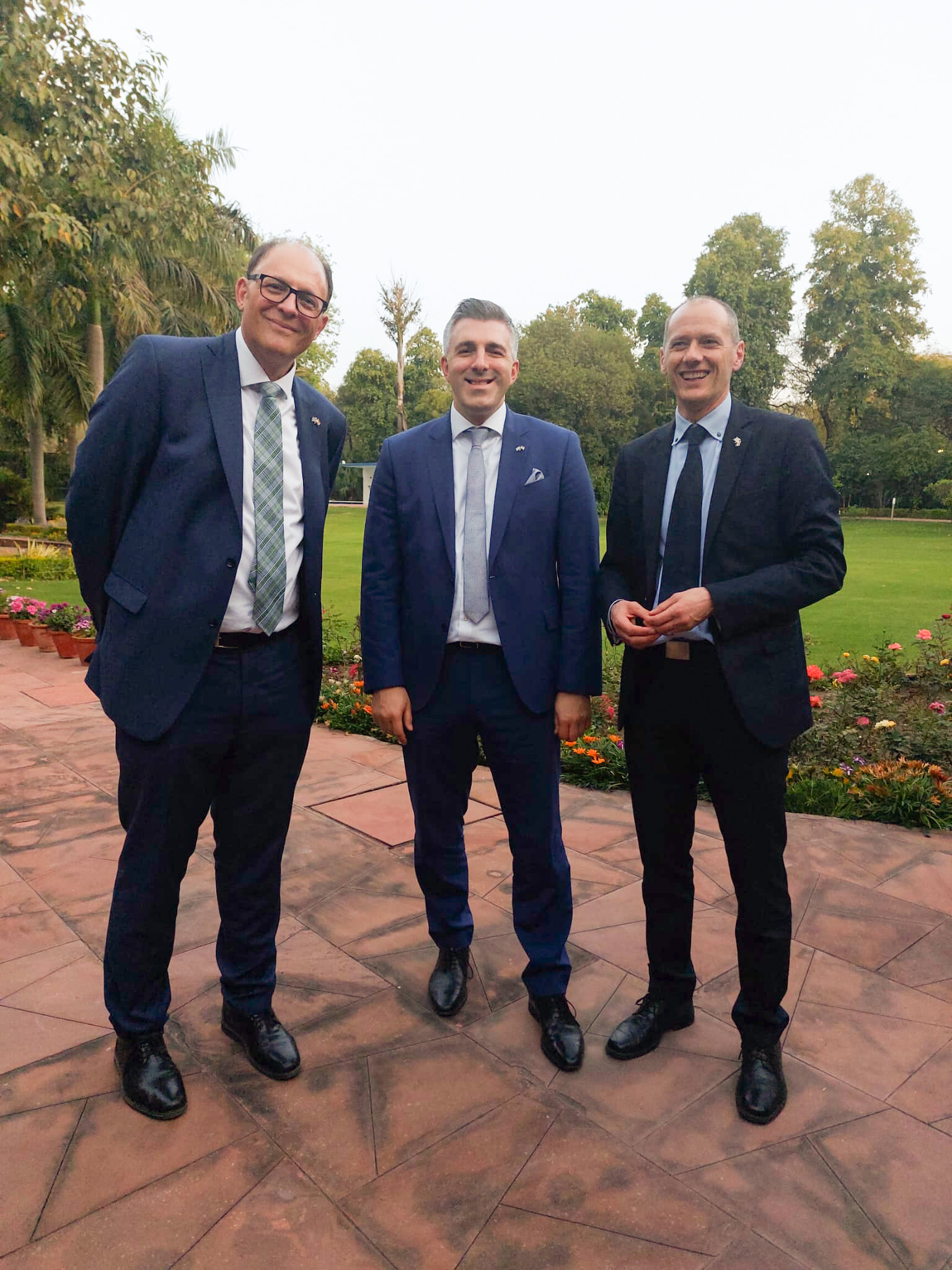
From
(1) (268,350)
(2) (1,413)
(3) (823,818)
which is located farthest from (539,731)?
(2) (1,413)

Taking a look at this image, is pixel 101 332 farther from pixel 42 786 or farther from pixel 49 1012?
pixel 49 1012

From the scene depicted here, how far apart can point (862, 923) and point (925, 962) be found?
10.5 inches

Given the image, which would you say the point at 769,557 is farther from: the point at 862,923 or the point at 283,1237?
the point at 283,1237

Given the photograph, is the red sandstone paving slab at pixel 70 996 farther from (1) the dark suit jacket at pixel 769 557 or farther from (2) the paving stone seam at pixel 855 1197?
(1) the dark suit jacket at pixel 769 557

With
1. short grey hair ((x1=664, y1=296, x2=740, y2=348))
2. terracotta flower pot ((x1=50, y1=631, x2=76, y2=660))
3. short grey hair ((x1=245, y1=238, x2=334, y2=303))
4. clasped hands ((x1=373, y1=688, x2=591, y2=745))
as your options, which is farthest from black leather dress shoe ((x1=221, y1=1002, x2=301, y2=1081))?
terracotta flower pot ((x1=50, y1=631, x2=76, y2=660))

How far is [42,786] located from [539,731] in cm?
319

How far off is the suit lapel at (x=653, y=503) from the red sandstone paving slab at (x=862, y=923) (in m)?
1.43

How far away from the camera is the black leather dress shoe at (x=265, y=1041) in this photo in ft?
7.34

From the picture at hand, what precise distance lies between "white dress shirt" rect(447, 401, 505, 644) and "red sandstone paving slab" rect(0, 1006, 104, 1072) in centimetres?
148

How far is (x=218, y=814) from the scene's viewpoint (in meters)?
2.35

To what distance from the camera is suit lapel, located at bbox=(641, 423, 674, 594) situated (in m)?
2.35

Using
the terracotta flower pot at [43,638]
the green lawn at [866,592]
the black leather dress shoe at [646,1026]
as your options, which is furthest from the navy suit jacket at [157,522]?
the terracotta flower pot at [43,638]

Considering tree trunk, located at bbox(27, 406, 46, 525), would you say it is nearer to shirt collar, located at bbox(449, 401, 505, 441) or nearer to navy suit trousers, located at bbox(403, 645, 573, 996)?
shirt collar, located at bbox(449, 401, 505, 441)

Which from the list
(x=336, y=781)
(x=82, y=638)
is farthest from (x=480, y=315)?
(x=82, y=638)
